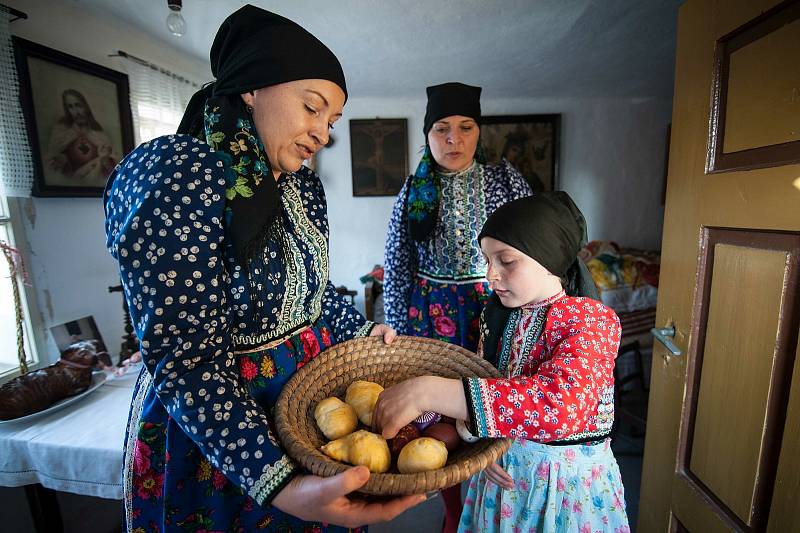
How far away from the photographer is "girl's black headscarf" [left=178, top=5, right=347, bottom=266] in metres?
0.60

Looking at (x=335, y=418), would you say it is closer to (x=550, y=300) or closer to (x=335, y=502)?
(x=335, y=502)

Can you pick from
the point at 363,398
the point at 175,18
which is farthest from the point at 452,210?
the point at 175,18

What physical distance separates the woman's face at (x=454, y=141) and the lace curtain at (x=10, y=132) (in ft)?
5.41

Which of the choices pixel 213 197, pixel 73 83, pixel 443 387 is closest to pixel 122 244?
pixel 213 197

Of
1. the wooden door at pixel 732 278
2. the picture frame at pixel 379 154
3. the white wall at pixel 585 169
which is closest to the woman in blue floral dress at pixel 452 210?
the wooden door at pixel 732 278

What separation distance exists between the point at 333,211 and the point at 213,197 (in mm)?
3303

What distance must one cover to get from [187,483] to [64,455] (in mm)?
799

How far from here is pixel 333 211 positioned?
380 cm

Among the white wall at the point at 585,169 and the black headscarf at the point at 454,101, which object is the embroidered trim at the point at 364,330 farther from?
the white wall at the point at 585,169

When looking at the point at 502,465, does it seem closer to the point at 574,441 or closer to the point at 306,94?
the point at 574,441

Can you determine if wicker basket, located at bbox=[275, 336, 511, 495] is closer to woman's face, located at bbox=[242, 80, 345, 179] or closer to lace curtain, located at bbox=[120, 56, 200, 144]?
woman's face, located at bbox=[242, 80, 345, 179]

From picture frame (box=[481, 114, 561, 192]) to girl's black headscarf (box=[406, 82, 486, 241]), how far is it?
2.24m

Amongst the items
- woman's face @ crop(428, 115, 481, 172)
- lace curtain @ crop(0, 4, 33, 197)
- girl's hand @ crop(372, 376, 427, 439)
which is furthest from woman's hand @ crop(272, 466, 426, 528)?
lace curtain @ crop(0, 4, 33, 197)

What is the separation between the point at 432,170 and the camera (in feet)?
5.12
